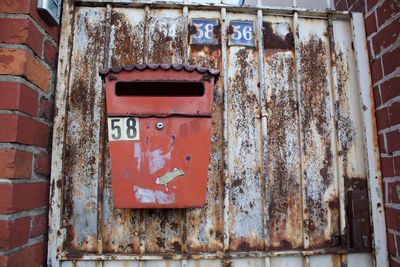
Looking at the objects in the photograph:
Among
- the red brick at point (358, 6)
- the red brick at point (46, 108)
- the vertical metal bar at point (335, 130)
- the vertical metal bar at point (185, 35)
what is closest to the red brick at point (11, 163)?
the red brick at point (46, 108)

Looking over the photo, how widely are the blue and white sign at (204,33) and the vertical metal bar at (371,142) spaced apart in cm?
77

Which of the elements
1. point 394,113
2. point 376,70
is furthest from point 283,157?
point 376,70

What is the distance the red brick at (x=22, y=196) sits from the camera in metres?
1.19

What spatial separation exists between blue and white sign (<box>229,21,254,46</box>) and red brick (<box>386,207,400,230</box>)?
1.09 metres

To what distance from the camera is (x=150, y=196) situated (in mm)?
1353

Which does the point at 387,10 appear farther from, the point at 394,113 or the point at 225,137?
the point at 225,137

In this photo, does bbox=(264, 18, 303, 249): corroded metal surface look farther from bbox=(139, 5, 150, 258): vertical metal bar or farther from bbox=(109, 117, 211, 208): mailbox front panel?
bbox=(139, 5, 150, 258): vertical metal bar

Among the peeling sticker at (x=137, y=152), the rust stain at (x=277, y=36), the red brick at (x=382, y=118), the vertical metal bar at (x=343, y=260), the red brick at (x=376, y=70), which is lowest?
the vertical metal bar at (x=343, y=260)

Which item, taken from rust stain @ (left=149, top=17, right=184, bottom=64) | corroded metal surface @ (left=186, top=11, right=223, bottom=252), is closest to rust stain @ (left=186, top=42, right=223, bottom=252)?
corroded metal surface @ (left=186, top=11, right=223, bottom=252)

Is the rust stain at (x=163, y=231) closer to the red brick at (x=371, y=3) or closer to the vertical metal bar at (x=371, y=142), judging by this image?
the vertical metal bar at (x=371, y=142)

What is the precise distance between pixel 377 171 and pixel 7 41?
71.3 inches

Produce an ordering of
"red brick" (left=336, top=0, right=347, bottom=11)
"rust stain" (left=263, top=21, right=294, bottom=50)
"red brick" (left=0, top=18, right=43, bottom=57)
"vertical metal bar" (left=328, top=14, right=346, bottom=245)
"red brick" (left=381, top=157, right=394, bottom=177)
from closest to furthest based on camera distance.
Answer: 1. "red brick" (left=0, top=18, right=43, bottom=57)
2. "red brick" (left=381, top=157, right=394, bottom=177)
3. "vertical metal bar" (left=328, top=14, right=346, bottom=245)
4. "rust stain" (left=263, top=21, right=294, bottom=50)
5. "red brick" (left=336, top=0, right=347, bottom=11)

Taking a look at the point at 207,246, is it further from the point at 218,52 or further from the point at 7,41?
the point at 7,41

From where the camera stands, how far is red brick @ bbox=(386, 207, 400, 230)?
148 cm
